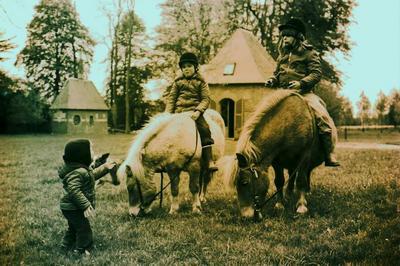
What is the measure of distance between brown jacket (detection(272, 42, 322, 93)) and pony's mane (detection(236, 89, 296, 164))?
1.28 ft

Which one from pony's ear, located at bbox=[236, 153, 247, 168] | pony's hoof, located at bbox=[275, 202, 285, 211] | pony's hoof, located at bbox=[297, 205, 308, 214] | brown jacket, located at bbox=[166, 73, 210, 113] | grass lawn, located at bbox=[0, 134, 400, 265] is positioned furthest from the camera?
brown jacket, located at bbox=[166, 73, 210, 113]

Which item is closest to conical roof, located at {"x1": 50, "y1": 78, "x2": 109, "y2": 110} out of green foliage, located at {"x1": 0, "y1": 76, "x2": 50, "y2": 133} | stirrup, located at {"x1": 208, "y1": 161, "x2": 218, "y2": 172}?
green foliage, located at {"x1": 0, "y1": 76, "x2": 50, "y2": 133}

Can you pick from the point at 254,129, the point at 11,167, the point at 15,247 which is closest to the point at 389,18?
the point at 254,129

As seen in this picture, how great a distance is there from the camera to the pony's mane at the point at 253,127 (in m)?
4.12

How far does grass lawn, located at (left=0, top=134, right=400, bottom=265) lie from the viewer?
3.28 meters

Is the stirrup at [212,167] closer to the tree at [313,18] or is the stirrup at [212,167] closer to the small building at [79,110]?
the small building at [79,110]

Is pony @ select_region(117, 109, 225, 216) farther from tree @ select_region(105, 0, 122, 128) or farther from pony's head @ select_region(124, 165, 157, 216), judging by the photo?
tree @ select_region(105, 0, 122, 128)

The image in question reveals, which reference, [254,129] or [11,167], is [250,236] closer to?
[254,129]

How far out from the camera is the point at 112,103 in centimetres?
519

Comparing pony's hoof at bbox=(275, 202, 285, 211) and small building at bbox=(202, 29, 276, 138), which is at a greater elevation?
small building at bbox=(202, 29, 276, 138)

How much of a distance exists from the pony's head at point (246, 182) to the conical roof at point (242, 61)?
1.87m

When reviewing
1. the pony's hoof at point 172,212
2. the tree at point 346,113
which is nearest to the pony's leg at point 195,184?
the pony's hoof at point 172,212

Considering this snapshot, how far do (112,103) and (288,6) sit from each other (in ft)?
8.75

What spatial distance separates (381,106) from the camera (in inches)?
193
